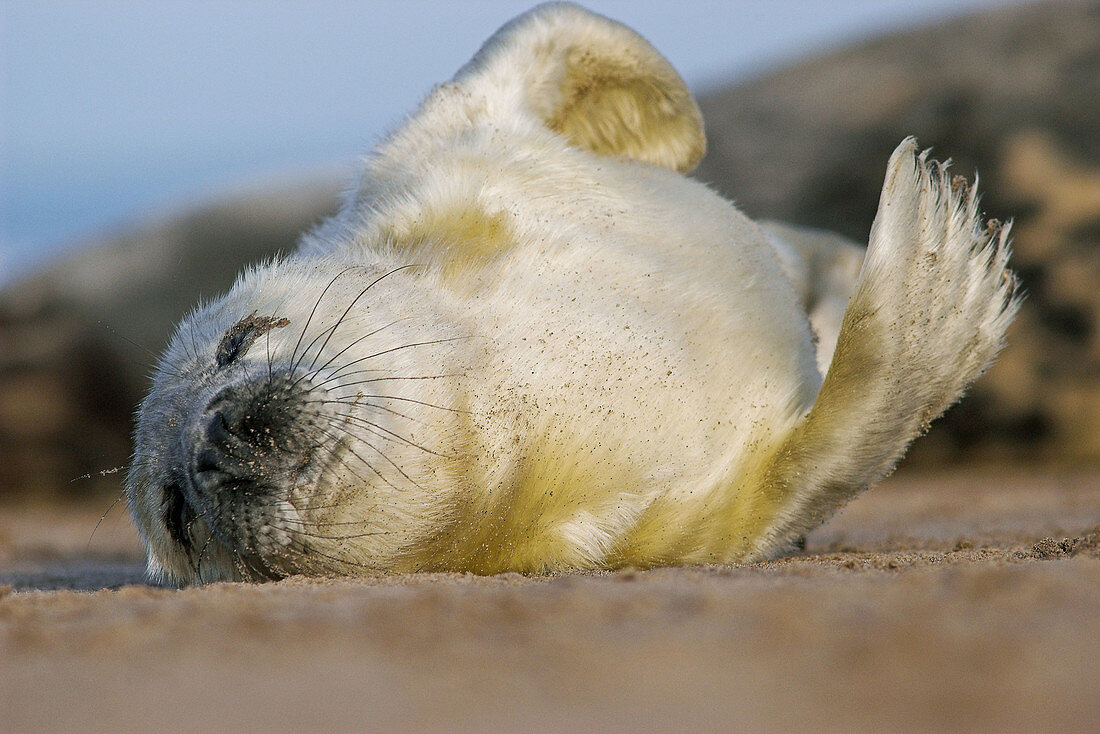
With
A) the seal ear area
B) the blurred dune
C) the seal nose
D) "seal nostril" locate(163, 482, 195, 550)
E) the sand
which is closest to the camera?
the sand

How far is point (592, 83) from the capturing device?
3.33 meters

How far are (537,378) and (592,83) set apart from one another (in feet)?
4.27

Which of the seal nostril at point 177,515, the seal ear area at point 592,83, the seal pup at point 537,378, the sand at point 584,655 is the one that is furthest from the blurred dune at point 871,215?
the sand at point 584,655

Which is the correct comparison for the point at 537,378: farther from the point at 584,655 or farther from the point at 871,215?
the point at 871,215

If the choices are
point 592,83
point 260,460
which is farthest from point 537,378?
Result: point 592,83

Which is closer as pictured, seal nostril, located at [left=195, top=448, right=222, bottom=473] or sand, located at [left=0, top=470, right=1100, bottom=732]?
sand, located at [left=0, top=470, right=1100, bottom=732]

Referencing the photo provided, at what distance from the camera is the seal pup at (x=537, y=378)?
2176mm

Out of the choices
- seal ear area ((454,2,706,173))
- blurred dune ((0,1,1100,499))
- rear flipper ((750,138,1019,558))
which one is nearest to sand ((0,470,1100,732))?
rear flipper ((750,138,1019,558))

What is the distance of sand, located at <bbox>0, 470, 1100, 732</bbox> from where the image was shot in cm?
106

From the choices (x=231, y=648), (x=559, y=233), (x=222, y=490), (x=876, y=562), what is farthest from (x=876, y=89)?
(x=231, y=648)

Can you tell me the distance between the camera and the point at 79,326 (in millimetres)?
Answer: 6430

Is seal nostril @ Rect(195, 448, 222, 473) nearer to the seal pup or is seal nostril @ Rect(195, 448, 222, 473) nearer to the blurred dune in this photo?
the seal pup

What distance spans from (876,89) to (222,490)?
13.8 feet

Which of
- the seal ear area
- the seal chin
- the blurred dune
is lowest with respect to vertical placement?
the blurred dune
